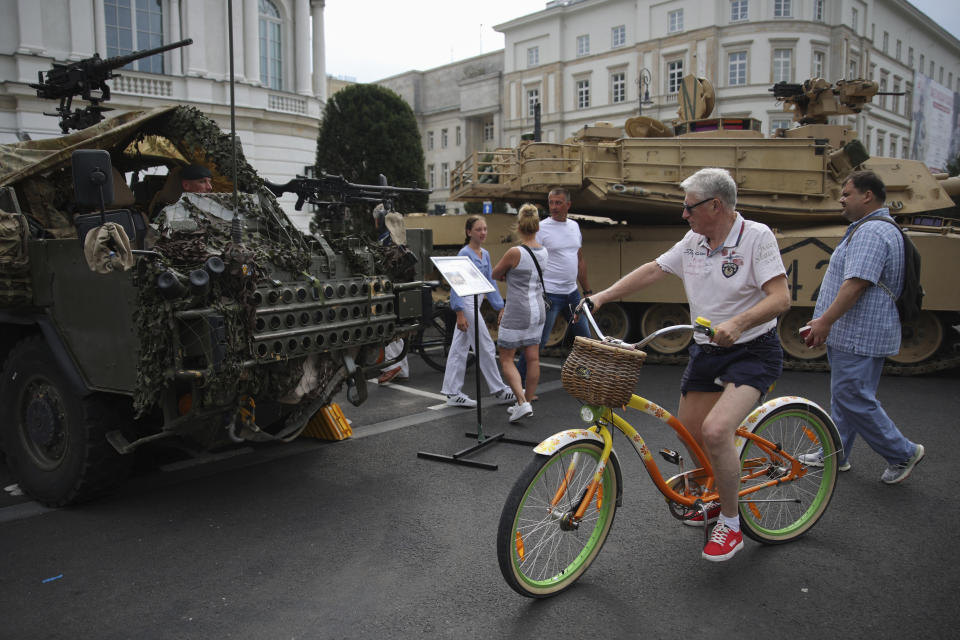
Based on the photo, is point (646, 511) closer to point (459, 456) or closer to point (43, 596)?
point (459, 456)

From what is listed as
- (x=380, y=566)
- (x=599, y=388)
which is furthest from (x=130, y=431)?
(x=599, y=388)

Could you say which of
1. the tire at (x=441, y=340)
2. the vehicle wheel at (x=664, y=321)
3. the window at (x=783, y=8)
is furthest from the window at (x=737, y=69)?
the tire at (x=441, y=340)

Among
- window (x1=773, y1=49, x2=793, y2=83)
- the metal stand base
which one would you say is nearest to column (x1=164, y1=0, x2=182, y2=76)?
the metal stand base

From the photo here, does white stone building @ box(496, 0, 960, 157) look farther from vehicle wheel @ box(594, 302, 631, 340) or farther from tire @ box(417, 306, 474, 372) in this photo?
tire @ box(417, 306, 474, 372)

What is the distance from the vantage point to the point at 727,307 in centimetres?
342

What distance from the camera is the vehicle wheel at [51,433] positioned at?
4.28m

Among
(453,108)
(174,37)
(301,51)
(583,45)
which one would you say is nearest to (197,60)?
(174,37)

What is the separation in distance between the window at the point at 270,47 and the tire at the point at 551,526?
2372 cm

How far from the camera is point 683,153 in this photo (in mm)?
9797

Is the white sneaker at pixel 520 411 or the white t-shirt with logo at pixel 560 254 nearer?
the white sneaker at pixel 520 411

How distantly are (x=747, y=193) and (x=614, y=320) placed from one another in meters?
2.45

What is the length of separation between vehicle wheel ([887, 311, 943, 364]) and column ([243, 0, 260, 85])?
20173 mm

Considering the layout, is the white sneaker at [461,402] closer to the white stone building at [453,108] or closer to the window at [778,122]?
the window at [778,122]

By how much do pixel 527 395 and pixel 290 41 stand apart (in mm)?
22286
